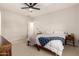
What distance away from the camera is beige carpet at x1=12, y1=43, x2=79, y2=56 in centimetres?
194

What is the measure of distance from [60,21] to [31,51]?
2.80 feet

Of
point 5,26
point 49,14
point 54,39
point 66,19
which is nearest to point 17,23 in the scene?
point 5,26

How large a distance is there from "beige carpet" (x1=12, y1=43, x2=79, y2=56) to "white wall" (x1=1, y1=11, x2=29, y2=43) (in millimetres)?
167

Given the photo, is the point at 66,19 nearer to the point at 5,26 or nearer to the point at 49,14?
the point at 49,14

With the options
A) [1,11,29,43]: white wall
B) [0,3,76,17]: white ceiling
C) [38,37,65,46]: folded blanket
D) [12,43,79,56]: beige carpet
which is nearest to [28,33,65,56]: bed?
[38,37,65,46]: folded blanket

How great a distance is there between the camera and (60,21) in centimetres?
204

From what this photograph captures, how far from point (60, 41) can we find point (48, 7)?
2.40 ft

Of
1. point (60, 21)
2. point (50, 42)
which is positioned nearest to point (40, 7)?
point (60, 21)

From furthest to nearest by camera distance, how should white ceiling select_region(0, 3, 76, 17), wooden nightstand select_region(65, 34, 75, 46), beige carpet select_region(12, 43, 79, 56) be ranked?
wooden nightstand select_region(65, 34, 75, 46), beige carpet select_region(12, 43, 79, 56), white ceiling select_region(0, 3, 76, 17)

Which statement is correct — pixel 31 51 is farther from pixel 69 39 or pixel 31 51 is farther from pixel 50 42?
pixel 69 39

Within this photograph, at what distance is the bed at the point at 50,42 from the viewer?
2.07 meters

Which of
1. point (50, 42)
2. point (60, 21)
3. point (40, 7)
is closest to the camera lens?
point (40, 7)

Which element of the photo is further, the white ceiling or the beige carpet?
the beige carpet

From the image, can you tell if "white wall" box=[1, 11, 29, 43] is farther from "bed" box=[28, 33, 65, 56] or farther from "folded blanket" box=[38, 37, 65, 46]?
"folded blanket" box=[38, 37, 65, 46]
